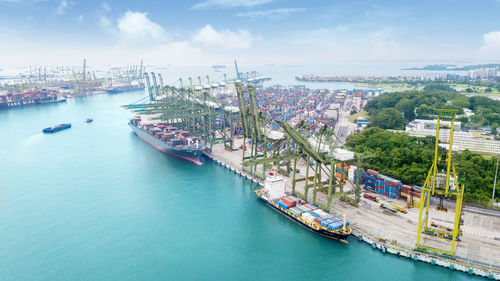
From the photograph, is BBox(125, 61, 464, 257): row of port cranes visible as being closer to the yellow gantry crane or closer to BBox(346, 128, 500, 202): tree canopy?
the yellow gantry crane

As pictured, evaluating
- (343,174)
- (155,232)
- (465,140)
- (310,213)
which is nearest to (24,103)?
(155,232)

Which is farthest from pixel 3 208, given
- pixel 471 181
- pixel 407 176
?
pixel 471 181

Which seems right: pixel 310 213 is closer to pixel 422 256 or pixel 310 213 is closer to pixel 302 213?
pixel 302 213

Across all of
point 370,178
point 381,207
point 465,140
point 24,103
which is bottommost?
point 381,207

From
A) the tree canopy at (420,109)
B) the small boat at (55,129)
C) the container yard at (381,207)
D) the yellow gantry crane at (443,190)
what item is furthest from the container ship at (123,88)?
the yellow gantry crane at (443,190)

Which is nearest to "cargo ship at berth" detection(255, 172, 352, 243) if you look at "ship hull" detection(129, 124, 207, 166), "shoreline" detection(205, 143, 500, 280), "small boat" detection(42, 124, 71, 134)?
"shoreline" detection(205, 143, 500, 280)

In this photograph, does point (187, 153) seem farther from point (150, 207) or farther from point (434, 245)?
point (434, 245)

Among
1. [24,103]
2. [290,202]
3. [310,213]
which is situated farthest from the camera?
[24,103]
